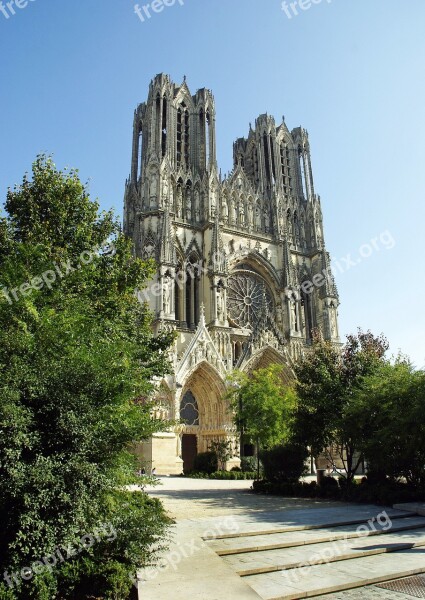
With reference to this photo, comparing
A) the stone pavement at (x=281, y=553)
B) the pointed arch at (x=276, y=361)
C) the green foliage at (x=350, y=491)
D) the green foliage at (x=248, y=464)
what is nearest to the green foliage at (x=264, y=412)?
the green foliage at (x=248, y=464)

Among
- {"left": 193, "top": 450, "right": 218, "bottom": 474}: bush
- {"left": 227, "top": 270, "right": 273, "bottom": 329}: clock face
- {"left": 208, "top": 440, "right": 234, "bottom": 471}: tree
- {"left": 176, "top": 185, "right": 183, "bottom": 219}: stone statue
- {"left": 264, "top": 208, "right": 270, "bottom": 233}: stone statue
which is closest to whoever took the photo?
{"left": 193, "top": 450, "right": 218, "bottom": 474}: bush

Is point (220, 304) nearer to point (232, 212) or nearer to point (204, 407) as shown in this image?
point (204, 407)

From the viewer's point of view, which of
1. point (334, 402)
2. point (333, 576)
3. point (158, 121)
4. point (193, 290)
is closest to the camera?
point (333, 576)

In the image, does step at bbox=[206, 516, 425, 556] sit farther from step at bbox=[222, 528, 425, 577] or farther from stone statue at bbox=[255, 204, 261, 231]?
stone statue at bbox=[255, 204, 261, 231]

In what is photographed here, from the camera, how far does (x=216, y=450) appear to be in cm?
2770

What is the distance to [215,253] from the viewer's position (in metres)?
34.7

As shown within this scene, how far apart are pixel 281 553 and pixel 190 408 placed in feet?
80.6

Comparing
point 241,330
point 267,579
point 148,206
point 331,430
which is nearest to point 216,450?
point 241,330

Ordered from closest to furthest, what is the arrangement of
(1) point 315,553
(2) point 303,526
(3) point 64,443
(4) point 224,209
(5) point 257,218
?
(3) point 64,443 → (1) point 315,553 → (2) point 303,526 → (4) point 224,209 → (5) point 257,218

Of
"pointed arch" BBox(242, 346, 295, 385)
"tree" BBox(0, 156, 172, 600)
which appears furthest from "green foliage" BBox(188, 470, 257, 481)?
"tree" BBox(0, 156, 172, 600)

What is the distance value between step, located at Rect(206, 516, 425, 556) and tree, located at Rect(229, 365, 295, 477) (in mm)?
12946

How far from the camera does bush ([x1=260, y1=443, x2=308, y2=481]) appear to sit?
17734 mm

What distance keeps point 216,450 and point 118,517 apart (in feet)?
73.3

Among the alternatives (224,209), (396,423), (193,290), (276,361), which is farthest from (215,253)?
(396,423)
